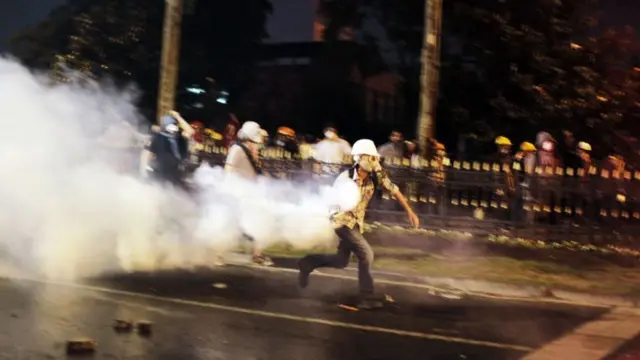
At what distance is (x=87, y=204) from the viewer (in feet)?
34.3

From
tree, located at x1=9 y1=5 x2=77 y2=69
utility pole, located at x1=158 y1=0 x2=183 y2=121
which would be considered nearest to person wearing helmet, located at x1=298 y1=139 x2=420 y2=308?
utility pole, located at x1=158 y1=0 x2=183 y2=121

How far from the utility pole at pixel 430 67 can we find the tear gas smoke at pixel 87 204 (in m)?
4.35

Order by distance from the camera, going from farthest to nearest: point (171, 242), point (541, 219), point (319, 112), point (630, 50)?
point (319, 112) < point (630, 50) < point (541, 219) < point (171, 242)

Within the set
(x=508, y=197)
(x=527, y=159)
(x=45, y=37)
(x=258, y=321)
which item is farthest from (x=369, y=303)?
(x=45, y=37)

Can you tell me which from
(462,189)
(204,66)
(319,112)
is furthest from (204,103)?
(462,189)

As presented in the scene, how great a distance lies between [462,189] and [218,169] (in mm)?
4225

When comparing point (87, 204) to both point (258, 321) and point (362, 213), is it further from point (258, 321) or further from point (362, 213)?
point (362, 213)

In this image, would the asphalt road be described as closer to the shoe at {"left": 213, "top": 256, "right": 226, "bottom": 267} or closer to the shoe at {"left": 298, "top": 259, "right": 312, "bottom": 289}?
the shoe at {"left": 298, "top": 259, "right": 312, "bottom": 289}

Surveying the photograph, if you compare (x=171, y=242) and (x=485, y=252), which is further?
(x=485, y=252)

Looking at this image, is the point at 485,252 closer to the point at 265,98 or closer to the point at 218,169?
the point at 218,169

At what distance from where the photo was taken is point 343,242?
347 inches

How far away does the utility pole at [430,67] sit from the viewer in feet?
51.0

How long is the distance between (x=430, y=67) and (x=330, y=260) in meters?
7.39

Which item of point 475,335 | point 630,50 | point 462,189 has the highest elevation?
point 630,50
